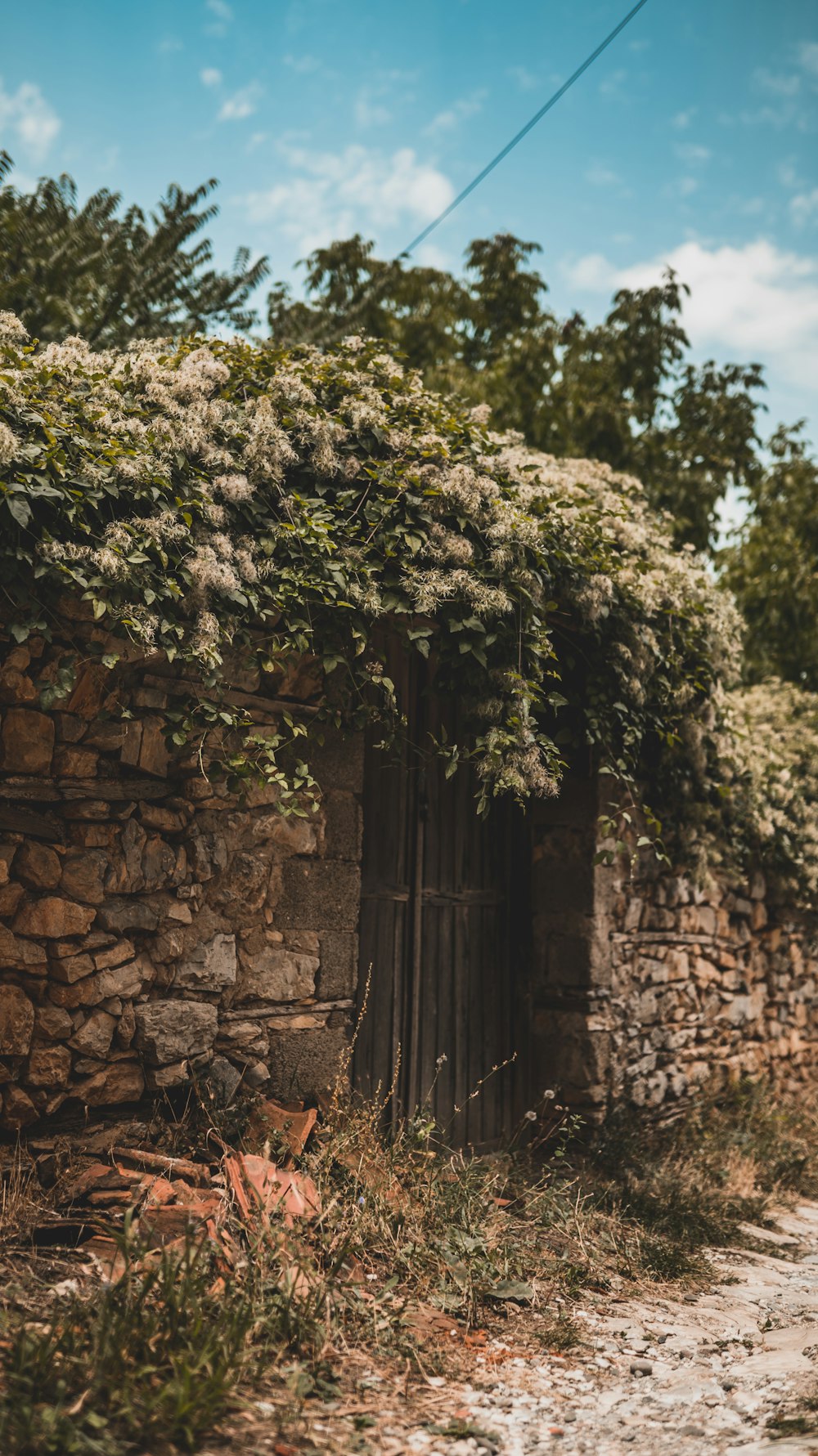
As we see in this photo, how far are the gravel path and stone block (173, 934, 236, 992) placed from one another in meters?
1.44

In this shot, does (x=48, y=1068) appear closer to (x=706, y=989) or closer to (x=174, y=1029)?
(x=174, y=1029)

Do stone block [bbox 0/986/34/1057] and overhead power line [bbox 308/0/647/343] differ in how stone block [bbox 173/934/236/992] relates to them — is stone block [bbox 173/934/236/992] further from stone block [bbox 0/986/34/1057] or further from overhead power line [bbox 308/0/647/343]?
overhead power line [bbox 308/0/647/343]

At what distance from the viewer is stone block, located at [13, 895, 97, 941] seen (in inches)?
120

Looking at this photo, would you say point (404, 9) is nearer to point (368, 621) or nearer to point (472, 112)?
point (472, 112)

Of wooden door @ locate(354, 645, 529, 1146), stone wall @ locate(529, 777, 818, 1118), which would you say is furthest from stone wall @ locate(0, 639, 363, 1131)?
stone wall @ locate(529, 777, 818, 1118)

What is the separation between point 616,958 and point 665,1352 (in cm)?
246

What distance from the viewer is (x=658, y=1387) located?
A: 2814 millimetres

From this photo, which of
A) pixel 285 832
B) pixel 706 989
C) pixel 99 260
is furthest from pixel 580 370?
pixel 285 832

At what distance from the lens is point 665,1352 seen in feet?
10.1

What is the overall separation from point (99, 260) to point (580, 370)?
5034 mm

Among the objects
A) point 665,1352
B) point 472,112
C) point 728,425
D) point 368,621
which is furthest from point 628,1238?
point 728,425

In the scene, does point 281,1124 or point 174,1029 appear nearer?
point 174,1029

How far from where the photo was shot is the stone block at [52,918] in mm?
3043

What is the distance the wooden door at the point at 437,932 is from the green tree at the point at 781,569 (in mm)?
5874
